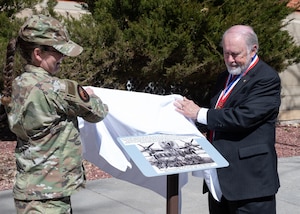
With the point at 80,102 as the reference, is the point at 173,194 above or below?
below

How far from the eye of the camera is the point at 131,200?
Answer: 19.2 feet

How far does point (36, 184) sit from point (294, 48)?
8.78 m

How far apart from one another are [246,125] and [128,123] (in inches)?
31.0

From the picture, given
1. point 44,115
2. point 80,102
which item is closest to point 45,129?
point 44,115

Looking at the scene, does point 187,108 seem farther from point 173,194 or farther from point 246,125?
point 173,194

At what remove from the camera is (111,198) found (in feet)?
19.5

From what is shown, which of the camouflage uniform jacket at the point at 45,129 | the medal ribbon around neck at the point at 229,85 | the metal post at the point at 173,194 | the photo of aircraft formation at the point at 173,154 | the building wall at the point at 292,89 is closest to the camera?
the camouflage uniform jacket at the point at 45,129

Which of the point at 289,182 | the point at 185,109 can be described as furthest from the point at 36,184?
the point at 289,182

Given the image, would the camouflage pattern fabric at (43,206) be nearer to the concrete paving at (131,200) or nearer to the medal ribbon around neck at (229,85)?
the medal ribbon around neck at (229,85)

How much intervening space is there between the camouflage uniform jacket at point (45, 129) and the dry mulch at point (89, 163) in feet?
11.9

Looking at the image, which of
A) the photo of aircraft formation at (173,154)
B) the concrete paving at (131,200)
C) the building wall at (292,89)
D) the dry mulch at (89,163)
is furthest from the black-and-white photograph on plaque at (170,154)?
the building wall at (292,89)

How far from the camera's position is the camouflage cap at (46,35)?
2893 millimetres

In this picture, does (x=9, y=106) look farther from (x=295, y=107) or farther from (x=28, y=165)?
(x=295, y=107)

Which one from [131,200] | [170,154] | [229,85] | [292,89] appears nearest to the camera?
[170,154]
